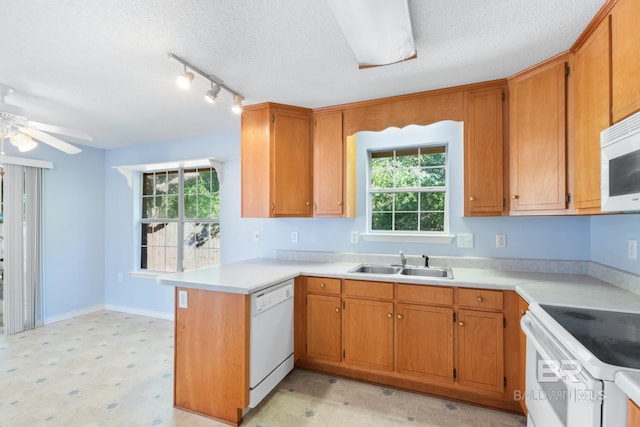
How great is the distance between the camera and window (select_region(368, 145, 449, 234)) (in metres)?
2.80

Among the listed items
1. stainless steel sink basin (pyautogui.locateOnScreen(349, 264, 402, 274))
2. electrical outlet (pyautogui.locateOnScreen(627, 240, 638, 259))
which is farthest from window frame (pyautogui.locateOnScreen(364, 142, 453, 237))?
electrical outlet (pyautogui.locateOnScreen(627, 240, 638, 259))

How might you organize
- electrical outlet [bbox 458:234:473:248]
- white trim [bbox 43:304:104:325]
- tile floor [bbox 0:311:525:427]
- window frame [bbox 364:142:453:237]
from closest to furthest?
tile floor [bbox 0:311:525:427] < electrical outlet [bbox 458:234:473:248] < window frame [bbox 364:142:453:237] < white trim [bbox 43:304:104:325]

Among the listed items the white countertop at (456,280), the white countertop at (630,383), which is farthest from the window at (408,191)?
the white countertop at (630,383)

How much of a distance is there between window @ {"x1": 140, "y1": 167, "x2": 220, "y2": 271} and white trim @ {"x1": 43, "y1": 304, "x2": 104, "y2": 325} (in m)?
0.90

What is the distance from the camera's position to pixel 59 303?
3.83 meters

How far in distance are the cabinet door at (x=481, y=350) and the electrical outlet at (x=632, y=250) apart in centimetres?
83

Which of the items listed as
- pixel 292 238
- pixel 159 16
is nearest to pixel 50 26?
pixel 159 16

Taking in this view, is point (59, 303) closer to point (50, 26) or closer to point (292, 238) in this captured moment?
point (292, 238)

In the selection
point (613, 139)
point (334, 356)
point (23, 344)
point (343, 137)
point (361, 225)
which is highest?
point (343, 137)

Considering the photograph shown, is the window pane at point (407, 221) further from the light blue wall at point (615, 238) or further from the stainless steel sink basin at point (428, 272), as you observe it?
the light blue wall at point (615, 238)

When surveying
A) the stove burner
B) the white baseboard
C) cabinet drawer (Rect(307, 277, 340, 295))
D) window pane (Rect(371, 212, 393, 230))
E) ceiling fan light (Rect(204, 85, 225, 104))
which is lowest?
the white baseboard

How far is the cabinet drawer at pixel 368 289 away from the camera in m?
2.25

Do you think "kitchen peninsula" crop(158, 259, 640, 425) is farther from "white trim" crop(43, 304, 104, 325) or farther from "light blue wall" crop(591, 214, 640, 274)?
"white trim" crop(43, 304, 104, 325)

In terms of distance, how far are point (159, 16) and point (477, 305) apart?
2.61 metres
